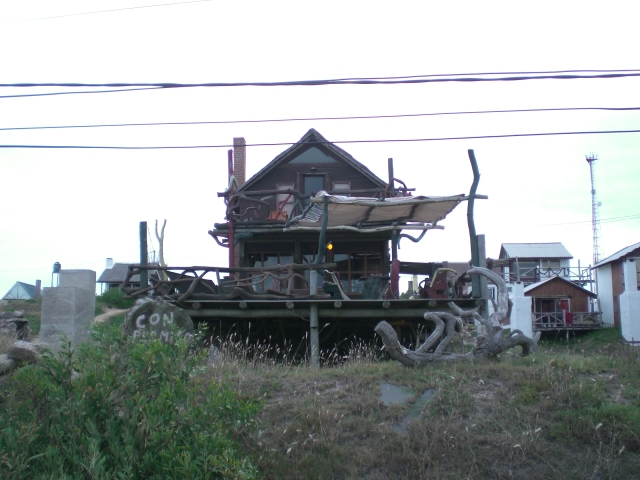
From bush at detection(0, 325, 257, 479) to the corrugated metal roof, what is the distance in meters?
46.6

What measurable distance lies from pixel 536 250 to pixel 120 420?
4918 cm

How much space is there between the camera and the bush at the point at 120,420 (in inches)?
195

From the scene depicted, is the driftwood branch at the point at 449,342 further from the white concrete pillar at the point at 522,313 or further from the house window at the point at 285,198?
the white concrete pillar at the point at 522,313

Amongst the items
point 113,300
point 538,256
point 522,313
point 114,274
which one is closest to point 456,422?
point 113,300

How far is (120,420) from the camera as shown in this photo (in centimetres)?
536

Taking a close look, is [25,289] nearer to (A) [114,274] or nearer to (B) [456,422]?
(A) [114,274]

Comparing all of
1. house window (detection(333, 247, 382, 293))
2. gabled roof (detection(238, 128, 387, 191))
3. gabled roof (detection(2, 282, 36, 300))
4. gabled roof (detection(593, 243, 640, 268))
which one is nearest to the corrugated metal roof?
gabled roof (detection(593, 243, 640, 268))

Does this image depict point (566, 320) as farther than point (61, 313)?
Yes

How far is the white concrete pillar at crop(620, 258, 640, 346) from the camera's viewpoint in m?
31.6

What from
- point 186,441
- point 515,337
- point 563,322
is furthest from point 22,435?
point 563,322

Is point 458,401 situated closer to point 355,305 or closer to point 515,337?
point 515,337

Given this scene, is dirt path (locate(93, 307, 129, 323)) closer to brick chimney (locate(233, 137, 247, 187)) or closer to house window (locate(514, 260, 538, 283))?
brick chimney (locate(233, 137, 247, 187))

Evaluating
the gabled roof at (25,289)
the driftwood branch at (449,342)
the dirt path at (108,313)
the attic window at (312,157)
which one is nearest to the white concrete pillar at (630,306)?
the attic window at (312,157)

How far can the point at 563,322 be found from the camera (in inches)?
1499
